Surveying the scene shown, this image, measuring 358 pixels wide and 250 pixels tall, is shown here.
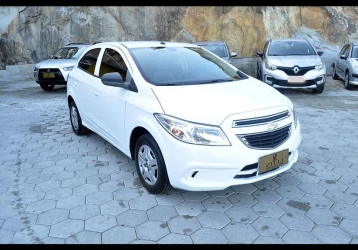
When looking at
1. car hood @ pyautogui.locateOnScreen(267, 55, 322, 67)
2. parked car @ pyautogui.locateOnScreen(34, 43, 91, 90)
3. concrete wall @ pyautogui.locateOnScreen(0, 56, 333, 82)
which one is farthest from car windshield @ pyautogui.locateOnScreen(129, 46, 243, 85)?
concrete wall @ pyautogui.locateOnScreen(0, 56, 333, 82)

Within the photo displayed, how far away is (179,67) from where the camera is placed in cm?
358

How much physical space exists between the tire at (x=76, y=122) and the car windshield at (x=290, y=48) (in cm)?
620

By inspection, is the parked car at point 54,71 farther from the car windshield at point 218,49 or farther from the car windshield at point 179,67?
the car windshield at point 179,67

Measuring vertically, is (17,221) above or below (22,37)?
below

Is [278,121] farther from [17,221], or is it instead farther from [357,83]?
[357,83]

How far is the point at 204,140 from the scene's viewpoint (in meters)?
2.63

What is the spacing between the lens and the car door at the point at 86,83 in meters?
4.20

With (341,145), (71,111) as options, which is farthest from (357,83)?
(71,111)

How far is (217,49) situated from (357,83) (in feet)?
14.4

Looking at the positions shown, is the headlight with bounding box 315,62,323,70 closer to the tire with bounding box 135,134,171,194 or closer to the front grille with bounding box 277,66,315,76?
the front grille with bounding box 277,66,315,76

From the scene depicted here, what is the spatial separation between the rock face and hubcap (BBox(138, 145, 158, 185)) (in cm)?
1287

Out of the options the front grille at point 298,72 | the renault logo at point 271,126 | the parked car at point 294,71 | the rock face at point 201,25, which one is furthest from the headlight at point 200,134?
the rock face at point 201,25

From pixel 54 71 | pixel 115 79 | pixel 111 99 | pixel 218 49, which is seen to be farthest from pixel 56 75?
pixel 115 79
